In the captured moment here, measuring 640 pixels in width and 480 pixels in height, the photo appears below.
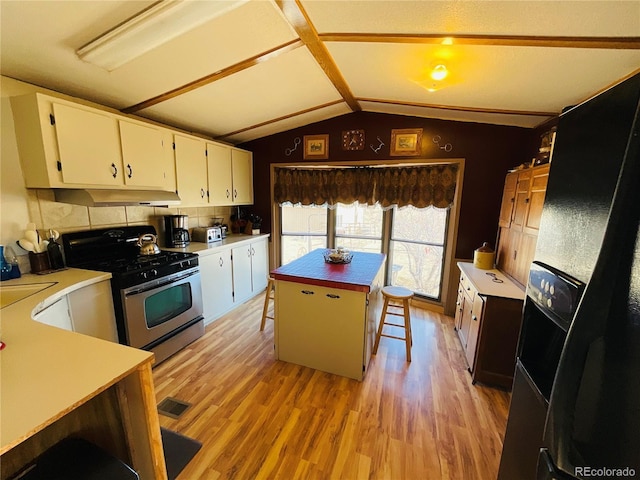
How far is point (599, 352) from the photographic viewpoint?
0.57 m

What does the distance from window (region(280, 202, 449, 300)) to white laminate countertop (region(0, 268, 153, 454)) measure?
334cm

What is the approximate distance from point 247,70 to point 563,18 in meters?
2.03

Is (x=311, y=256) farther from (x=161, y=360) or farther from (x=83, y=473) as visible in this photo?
(x=83, y=473)

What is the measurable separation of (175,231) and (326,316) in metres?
2.05

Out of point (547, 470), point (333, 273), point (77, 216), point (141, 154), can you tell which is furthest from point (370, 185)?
point (547, 470)

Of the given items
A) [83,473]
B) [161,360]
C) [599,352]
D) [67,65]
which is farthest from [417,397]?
[67,65]

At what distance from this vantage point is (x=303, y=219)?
4355 millimetres

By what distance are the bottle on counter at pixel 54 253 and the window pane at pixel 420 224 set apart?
3521mm

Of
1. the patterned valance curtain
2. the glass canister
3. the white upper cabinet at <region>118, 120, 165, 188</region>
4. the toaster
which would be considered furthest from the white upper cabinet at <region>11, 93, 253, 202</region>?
the glass canister

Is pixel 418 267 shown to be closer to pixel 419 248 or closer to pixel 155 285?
pixel 419 248

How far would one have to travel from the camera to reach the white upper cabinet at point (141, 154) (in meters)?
2.38

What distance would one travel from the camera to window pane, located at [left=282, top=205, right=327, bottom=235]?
14.1 ft

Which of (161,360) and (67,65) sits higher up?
(67,65)

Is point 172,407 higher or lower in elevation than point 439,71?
lower
